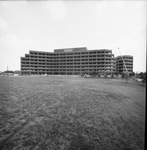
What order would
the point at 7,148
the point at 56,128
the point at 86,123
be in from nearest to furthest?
the point at 7,148
the point at 56,128
the point at 86,123

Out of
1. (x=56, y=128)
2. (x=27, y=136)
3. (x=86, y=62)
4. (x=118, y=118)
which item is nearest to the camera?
(x=27, y=136)

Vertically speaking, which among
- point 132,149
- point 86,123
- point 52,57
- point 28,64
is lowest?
point 132,149

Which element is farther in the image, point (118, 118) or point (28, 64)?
point (28, 64)

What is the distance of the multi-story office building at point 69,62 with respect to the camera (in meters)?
68.4

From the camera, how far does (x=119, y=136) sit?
379 centimetres

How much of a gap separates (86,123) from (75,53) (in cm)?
7559

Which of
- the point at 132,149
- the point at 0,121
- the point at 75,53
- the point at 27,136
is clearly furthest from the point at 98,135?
the point at 75,53

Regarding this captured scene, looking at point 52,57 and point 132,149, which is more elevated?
point 52,57

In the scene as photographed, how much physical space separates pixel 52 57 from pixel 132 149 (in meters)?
84.6

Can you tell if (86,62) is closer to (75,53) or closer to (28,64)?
(75,53)

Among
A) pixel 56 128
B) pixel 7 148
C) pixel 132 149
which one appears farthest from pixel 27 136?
pixel 132 149

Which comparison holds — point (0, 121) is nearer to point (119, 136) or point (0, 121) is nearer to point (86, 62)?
point (119, 136)

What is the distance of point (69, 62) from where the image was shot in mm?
76250

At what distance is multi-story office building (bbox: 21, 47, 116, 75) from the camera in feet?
224
